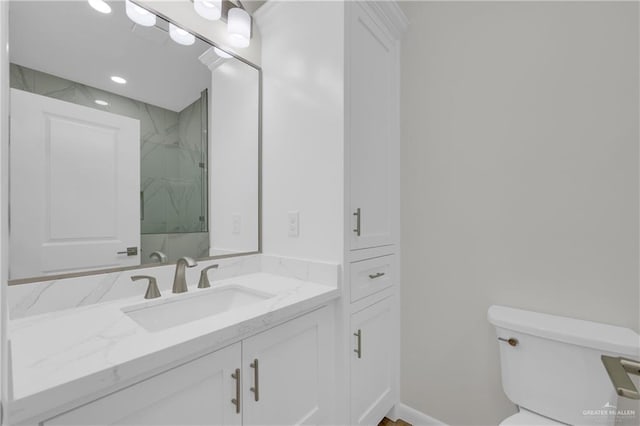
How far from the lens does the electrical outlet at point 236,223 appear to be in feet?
4.91

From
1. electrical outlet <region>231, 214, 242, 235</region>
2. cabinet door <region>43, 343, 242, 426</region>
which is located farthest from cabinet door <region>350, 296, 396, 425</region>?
electrical outlet <region>231, 214, 242, 235</region>

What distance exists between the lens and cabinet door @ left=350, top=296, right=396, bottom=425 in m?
1.30

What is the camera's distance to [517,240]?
1278 millimetres

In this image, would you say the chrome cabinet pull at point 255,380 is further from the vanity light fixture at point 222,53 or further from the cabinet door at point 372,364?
the vanity light fixture at point 222,53

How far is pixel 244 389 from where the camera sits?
884 mm

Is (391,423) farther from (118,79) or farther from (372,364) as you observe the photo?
(118,79)

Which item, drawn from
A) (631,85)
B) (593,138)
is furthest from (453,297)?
(631,85)

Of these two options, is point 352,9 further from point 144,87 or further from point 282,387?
point 282,387

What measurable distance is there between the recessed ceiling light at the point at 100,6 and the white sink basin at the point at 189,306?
1.12 m

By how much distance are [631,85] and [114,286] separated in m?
2.07

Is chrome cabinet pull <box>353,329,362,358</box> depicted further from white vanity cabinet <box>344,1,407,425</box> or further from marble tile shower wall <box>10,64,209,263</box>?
marble tile shower wall <box>10,64,209,263</box>

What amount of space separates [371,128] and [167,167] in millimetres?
970

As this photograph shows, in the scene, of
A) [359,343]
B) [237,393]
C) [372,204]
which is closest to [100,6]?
[372,204]

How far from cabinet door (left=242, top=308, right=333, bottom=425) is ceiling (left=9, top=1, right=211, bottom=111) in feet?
3.58
